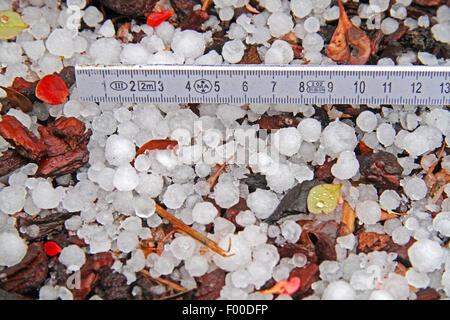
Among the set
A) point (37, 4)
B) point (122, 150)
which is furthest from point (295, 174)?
point (37, 4)

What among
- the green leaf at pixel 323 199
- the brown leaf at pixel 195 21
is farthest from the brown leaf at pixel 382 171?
the brown leaf at pixel 195 21

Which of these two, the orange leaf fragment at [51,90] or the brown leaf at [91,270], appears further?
the orange leaf fragment at [51,90]

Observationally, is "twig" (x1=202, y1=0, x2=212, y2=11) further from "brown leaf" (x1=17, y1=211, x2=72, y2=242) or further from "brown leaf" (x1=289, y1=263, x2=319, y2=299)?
"brown leaf" (x1=289, y1=263, x2=319, y2=299)

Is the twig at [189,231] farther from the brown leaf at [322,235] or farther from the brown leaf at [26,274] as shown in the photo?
the brown leaf at [26,274]

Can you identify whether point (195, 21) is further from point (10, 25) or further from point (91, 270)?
point (91, 270)

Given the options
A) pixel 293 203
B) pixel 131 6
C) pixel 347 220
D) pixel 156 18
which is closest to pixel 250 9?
pixel 156 18
